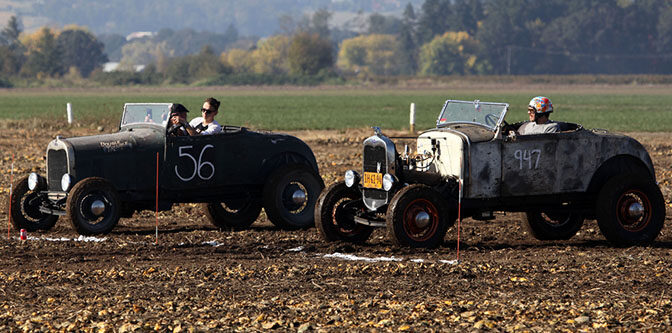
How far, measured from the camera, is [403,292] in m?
9.26

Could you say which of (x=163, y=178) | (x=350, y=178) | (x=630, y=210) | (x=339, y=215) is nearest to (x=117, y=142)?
(x=163, y=178)

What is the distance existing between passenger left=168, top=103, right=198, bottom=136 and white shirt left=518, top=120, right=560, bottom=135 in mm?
4328

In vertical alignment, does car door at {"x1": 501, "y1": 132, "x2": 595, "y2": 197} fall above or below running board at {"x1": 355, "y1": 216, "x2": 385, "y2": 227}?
above

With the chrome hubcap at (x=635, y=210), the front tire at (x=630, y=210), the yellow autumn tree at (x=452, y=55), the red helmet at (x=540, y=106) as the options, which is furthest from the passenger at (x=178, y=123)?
the yellow autumn tree at (x=452, y=55)

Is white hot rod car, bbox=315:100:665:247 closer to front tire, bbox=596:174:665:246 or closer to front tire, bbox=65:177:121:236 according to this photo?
front tire, bbox=596:174:665:246

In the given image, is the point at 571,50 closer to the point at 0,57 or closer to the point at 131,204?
the point at 0,57

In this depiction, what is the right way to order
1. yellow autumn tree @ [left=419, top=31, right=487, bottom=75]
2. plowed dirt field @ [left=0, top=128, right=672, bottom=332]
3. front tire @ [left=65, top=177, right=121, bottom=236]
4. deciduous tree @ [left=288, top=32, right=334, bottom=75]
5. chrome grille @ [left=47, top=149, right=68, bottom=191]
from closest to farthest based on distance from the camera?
plowed dirt field @ [left=0, top=128, right=672, bottom=332] < front tire @ [left=65, top=177, right=121, bottom=236] < chrome grille @ [left=47, top=149, right=68, bottom=191] < deciduous tree @ [left=288, top=32, right=334, bottom=75] < yellow autumn tree @ [left=419, top=31, right=487, bottom=75]

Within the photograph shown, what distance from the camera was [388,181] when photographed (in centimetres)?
1194

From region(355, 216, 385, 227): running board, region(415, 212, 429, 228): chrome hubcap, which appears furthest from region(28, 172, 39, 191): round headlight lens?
region(415, 212, 429, 228): chrome hubcap

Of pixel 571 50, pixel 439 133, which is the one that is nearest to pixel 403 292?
pixel 439 133

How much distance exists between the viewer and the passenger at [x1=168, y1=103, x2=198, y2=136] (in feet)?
45.4

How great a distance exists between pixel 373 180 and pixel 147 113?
3.63 m

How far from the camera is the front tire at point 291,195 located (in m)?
14.1

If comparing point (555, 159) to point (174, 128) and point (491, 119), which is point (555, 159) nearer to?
point (491, 119)
